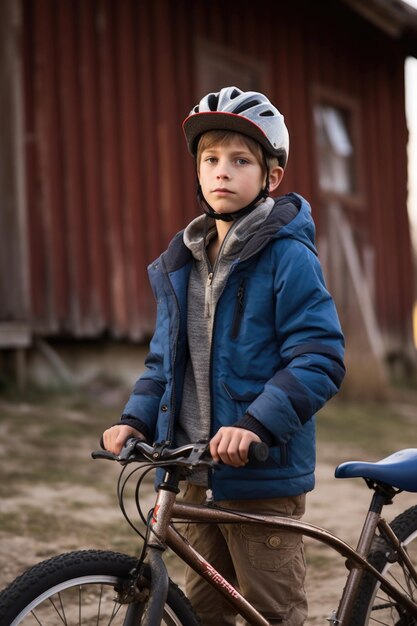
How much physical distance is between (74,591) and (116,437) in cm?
40

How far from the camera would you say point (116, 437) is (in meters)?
2.44

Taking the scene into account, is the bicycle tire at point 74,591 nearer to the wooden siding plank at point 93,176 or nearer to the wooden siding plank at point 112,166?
the wooden siding plank at point 93,176

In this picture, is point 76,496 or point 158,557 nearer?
point 158,557

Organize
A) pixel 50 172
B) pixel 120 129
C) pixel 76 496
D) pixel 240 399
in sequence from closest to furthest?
pixel 240 399
pixel 76 496
pixel 50 172
pixel 120 129

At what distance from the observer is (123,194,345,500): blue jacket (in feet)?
7.79

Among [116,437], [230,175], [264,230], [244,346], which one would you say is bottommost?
[116,437]

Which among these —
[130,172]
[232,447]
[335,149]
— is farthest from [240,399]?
[335,149]

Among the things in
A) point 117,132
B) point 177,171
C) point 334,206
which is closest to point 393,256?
point 334,206

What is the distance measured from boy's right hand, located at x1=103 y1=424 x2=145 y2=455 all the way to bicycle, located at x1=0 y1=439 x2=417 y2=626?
123 millimetres

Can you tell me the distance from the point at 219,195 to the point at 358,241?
10.0 m

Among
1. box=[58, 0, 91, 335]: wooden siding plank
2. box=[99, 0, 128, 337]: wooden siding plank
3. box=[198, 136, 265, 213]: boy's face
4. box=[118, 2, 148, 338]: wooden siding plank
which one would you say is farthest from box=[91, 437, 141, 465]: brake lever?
box=[118, 2, 148, 338]: wooden siding plank

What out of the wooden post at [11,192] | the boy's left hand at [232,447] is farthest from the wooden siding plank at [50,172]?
the boy's left hand at [232,447]

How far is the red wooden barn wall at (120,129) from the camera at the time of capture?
321 inches

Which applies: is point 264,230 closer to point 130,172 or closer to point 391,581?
point 391,581
